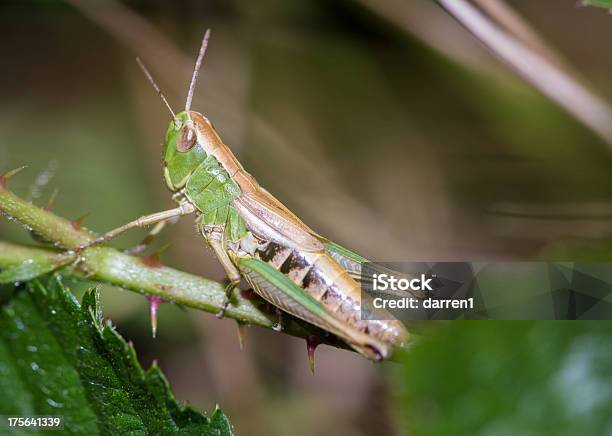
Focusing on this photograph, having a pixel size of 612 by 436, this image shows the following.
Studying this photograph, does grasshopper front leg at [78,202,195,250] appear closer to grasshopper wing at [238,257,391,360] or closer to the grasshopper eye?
the grasshopper eye

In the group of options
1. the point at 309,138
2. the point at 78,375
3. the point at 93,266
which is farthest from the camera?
the point at 309,138

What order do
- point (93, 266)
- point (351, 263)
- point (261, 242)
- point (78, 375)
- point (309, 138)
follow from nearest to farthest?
point (78, 375)
point (93, 266)
point (351, 263)
point (261, 242)
point (309, 138)

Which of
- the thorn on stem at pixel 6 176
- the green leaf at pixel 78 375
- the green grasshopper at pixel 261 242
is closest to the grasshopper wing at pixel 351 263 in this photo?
the green grasshopper at pixel 261 242

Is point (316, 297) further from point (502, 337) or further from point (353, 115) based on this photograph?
point (353, 115)

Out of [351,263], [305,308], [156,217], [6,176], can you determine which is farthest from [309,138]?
[6,176]

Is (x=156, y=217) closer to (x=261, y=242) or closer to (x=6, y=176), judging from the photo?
(x=261, y=242)

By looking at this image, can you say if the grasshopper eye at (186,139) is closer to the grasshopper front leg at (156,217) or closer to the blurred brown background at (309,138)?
the grasshopper front leg at (156,217)

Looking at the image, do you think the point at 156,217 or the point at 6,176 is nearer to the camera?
the point at 6,176

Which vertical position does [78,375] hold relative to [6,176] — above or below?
below
